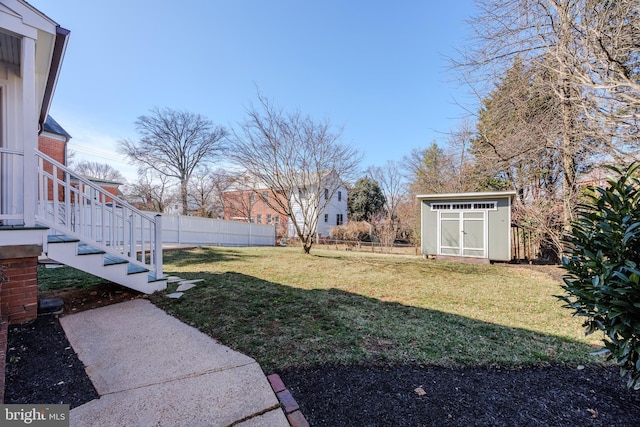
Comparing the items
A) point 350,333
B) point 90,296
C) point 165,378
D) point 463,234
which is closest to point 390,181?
point 463,234

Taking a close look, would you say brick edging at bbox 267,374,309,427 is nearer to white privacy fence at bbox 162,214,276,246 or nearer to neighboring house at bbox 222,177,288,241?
white privacy fence at bbox 162,214,276,246

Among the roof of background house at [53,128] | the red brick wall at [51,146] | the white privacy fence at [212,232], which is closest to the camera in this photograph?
the roof of background house at [53,128]

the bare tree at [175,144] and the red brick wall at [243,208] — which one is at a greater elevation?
the bare tree at [175,144]

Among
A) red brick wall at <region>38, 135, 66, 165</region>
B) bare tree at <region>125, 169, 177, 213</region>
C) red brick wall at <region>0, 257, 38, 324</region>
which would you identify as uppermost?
red brick wall at <region>38, 135, 66, 165</region>

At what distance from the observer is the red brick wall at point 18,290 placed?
3088mm

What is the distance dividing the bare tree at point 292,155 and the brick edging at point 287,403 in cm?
842

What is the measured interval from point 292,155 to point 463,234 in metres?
7.34

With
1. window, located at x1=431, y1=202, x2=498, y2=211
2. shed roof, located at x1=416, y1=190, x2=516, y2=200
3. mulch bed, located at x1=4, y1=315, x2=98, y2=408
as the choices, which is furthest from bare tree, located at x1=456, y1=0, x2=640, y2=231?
mulch bed, located at x1=4, y1=315, x2=98, y2=408

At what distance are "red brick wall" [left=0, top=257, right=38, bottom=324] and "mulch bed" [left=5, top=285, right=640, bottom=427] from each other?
2.51 ft

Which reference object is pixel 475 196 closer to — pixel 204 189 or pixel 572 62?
pixel 572 62

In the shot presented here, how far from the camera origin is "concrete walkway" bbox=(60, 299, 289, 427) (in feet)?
5.68

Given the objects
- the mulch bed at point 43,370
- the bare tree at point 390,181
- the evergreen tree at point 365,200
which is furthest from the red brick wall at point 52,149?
the bare tree at point 390,181

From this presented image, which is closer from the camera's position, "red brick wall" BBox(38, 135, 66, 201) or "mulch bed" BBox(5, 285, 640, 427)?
"mulch bed" BBox(5, 285, 640, 427)

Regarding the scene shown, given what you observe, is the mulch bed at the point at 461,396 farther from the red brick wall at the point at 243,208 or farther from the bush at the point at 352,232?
the red brick wall at the point at 243,208
